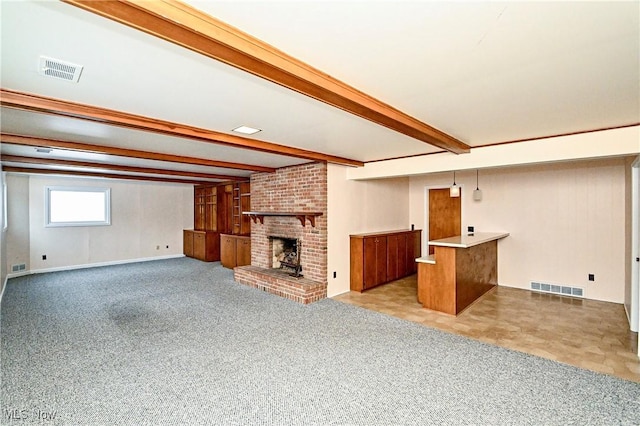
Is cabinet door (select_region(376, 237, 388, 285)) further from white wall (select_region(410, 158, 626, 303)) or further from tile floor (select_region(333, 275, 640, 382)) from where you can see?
white wall (select_region(410, 158, 626, 303))

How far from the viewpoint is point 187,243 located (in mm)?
9414

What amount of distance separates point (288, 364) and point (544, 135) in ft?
12.3

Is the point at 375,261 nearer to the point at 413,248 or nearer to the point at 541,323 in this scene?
the point at 413,248

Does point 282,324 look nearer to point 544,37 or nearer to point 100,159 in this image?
point 544,37

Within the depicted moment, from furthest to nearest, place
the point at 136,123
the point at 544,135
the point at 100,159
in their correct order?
the point at 100,159, the point at 544,135, the point at 136,123

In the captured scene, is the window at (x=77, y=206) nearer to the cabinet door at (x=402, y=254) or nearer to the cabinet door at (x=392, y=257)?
the cabinet door at (x=392, y=257)

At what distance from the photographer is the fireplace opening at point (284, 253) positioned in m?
6.03

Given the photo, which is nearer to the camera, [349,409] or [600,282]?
[349,409]

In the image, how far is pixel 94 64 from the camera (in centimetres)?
183

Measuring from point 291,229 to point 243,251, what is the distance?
209cm

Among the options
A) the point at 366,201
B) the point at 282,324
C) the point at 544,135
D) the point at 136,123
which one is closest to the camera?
the point at 136,123

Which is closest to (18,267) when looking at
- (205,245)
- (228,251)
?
(205,245)

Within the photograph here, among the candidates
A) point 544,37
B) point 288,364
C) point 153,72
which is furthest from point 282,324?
point 544,37

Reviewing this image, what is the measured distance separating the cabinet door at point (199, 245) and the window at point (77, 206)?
2.21 m
